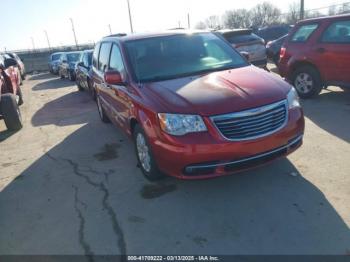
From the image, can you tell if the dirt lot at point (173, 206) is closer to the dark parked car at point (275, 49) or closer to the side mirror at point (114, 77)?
the side mirror at point (114, 77)

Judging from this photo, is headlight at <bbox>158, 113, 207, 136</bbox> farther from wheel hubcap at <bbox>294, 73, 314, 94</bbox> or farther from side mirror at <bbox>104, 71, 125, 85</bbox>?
wheel hubcap at <bbox>294, 73, 314, 94</bbox>

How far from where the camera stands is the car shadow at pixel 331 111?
565 centimetres

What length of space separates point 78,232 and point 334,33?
652 centimetres

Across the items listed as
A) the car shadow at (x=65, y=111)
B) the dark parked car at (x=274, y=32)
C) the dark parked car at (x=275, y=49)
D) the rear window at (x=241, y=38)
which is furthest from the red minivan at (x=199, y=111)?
the dark parked car at (x=274, y=32)

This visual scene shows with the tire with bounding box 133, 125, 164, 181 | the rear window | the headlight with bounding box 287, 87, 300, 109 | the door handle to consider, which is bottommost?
the tire with bounding box 133, 125, 164, 181

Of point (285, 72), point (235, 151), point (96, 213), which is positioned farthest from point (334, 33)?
point (96, 213)

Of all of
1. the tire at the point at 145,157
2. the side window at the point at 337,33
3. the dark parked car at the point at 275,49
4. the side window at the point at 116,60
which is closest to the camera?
the tire at the point at 145,157

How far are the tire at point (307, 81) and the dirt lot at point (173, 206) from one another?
205 centimetres

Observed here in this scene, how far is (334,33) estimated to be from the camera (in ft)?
23.9

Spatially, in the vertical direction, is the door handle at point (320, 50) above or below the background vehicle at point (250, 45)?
above

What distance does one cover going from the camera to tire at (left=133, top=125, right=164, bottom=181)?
409 cm

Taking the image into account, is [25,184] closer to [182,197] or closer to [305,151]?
[182,197]

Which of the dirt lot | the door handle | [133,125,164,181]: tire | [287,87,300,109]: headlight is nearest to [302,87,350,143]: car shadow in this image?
the dirt lot

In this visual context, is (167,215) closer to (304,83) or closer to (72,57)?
(304,83)
